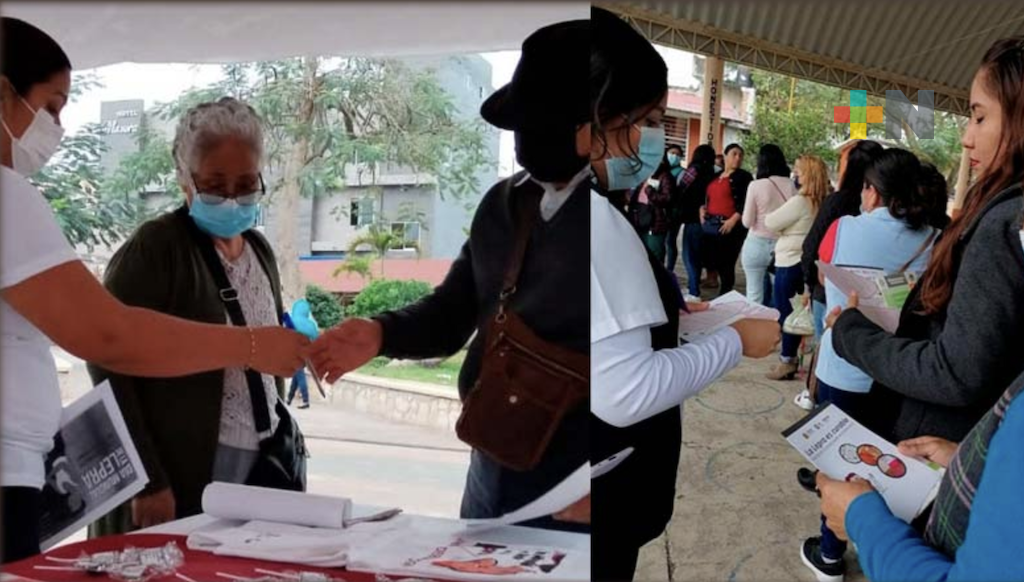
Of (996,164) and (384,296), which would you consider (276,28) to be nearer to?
(384,296)

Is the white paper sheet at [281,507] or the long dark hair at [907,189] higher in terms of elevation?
the long dark hair at [907,189]

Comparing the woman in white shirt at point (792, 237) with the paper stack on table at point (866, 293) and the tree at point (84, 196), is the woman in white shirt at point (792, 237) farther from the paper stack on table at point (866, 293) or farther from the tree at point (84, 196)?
the tree at point (84, 196)

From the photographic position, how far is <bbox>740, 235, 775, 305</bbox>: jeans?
2.68 metres

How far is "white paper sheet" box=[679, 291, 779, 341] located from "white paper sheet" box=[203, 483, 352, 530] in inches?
24.1

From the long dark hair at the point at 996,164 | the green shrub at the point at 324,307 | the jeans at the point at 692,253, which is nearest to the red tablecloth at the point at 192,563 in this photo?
the green shrub at the point at 324,307

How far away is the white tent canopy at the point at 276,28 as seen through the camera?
83 centimetres

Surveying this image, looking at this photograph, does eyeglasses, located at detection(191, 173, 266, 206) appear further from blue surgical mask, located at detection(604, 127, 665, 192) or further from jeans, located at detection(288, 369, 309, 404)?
blue surgical mask, located at detection(604, 127, 665, 192)

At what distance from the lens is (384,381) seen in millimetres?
983

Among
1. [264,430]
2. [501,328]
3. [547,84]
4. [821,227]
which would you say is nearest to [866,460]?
[501,328]

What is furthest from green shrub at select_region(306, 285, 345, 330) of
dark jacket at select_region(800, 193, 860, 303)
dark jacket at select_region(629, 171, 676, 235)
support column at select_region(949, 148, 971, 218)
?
dark jacket at select_region(800, 193, 860, 303)

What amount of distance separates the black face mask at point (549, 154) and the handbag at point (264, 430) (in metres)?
Result: 0.32

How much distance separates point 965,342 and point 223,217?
3.31 feet

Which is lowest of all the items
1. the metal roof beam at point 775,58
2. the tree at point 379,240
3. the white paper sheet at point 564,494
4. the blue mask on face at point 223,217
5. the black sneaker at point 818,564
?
the black sneaker at point 818,564

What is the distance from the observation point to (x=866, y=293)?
1.60 metres
